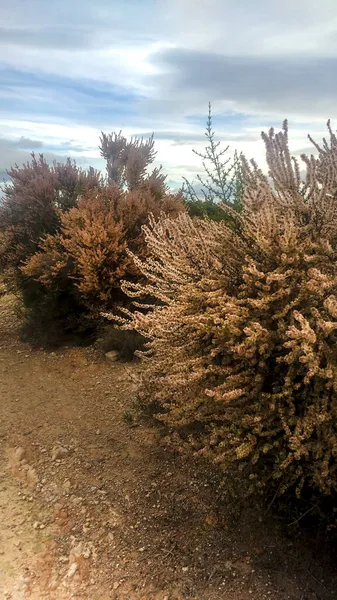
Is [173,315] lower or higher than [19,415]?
higher

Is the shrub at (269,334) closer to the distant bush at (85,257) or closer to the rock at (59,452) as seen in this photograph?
the rock at (59,452)

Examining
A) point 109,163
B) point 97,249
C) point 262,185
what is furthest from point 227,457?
point 109,163

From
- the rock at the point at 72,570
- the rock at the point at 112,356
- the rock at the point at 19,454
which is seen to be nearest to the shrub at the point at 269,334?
the rock at the point at 72,570

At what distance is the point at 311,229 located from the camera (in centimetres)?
354

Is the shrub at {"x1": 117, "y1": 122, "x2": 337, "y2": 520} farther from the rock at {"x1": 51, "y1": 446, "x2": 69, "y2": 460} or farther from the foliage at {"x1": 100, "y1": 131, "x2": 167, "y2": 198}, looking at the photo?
the foliage at {"x1": 100, "y1": 131, "x2": 167, "y2": 198}

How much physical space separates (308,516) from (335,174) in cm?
252

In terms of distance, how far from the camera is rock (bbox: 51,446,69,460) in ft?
15.4

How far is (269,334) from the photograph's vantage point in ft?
10.0

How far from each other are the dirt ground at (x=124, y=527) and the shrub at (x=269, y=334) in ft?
1.63

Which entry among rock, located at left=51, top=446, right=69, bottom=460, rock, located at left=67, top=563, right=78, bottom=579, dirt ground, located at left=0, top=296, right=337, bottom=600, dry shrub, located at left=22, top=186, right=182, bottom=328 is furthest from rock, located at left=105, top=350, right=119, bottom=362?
rock, located at left=67, top=563, right=78, bottom=579

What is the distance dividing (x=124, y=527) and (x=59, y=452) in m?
1.26

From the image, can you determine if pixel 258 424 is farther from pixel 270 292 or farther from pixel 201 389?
pixel 270 292

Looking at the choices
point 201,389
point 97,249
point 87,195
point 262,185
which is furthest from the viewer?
point 87,195

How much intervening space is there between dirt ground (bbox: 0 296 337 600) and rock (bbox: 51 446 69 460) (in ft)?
0.04
